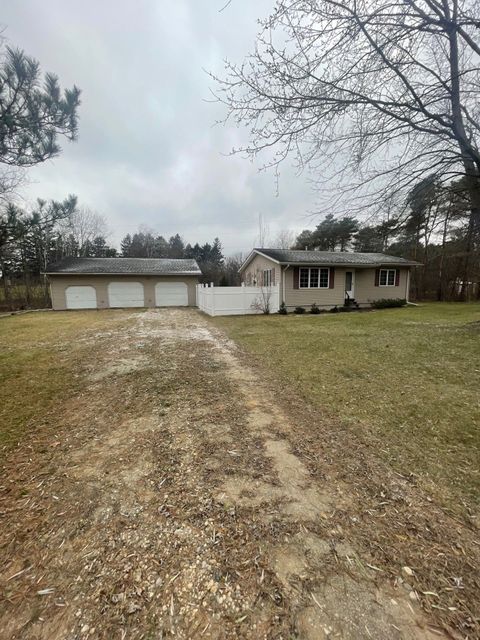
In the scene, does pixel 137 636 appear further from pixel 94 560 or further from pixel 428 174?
pixel 428 174

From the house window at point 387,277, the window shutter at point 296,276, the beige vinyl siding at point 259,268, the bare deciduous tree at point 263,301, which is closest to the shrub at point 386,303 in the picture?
the house window at point 387,277

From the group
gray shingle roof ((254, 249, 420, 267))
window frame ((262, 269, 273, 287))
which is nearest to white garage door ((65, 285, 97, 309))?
window frame ((262, 269, 273, 287))

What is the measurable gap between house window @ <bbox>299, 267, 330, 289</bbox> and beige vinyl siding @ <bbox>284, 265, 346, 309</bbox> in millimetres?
256

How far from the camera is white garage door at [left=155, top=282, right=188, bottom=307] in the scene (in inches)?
754

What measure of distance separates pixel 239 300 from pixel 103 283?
1013 cm

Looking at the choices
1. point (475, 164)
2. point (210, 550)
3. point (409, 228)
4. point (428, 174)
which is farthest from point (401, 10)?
point (210, 550)

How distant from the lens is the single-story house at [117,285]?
A: 58.3 feet

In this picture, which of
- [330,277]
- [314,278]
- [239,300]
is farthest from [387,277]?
[239,300]

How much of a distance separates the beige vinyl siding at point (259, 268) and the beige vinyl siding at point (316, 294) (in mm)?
667

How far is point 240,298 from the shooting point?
13734mm

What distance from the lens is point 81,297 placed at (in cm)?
1806

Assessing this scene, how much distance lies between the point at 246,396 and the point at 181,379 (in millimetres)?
1268

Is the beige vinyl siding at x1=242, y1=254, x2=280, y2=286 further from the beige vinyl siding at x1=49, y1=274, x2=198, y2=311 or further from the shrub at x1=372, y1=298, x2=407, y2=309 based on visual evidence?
the shrub at x1=372, y1=298, x2=407, y2=309

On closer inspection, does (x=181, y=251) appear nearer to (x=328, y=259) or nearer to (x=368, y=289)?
(x=328, y=259)
